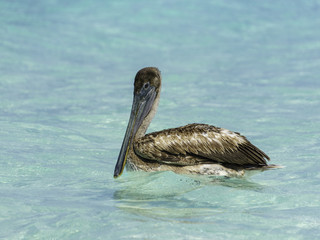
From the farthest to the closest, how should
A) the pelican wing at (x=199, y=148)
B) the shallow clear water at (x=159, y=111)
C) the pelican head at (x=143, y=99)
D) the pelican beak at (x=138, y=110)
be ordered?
the pelican head at (x=143, y=99) → the pelican beak at (x=138, y=110) → the pelican wing at (x=199, y=148) → the shallow clear water at (x=159, y=111)

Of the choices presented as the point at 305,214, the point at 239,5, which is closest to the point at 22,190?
the point at 305,214

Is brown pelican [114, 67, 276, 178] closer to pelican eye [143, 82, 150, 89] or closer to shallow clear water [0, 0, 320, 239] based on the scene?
shallow clear water [0, 0, 320, 239]

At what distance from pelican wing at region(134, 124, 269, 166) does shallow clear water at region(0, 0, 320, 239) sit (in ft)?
0.72

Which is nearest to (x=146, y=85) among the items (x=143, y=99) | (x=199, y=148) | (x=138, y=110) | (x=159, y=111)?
(x=143, y=99)

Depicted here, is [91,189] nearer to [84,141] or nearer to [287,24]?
[84,141]

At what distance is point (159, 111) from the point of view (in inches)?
436

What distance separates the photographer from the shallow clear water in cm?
564

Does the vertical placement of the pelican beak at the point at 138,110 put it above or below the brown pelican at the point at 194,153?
above

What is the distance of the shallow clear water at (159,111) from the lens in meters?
5.64

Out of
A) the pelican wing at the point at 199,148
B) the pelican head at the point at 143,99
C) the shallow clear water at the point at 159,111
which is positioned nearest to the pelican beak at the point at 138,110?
the pelican head at the point at 143,99

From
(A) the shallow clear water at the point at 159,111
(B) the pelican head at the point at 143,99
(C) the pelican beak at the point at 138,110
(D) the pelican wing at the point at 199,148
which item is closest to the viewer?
(A) the shallow clear water at the point at 159,111

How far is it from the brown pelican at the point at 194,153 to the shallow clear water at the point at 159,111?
0.48ft

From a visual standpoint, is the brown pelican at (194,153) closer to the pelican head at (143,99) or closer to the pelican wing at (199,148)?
the pelican wing at (199,148)

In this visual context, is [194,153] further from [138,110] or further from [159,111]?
[159,111]
